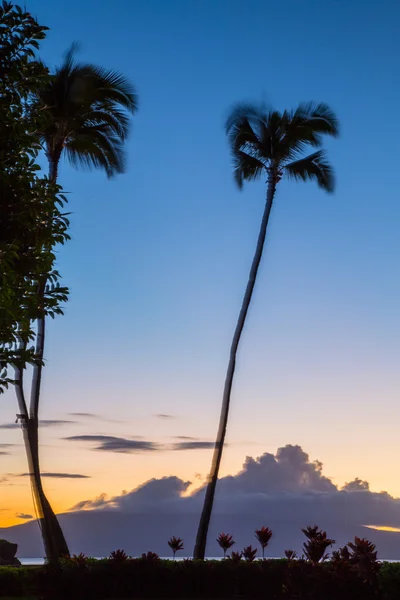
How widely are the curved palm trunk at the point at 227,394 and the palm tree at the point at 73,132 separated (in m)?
4.88

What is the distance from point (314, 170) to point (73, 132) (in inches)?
380

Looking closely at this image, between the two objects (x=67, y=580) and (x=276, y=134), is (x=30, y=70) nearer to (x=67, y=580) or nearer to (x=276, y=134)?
(x=67, y=580)

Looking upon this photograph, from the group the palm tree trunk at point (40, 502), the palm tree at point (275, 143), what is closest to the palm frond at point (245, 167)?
the palm tree at point (275, 143)

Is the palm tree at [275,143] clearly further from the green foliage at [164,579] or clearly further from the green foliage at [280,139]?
the green foliage at [164,579]

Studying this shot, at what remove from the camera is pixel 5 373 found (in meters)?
12.4

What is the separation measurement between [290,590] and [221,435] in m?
10.9

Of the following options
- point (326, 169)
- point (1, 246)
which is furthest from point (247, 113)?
point (1, 246)

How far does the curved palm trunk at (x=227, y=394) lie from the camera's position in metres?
26.3

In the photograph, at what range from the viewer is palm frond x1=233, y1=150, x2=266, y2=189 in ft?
100

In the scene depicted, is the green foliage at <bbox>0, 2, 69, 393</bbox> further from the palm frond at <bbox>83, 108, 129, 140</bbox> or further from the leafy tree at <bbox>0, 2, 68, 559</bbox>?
the palm frond at <bbox>83, 108, 129, 140</bbox>

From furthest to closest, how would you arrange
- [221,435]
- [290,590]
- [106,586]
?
[221,435]
[106,586]
[290,590]

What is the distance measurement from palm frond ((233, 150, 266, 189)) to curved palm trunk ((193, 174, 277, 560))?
0.70 metres

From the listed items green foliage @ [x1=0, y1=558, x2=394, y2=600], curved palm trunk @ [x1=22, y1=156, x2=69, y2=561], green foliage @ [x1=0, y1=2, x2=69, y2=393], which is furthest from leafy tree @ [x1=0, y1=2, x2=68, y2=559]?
curved palm trunk @ [x1=22, y1=156, x2=69, y2=561]

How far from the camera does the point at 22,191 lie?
1290 centimetres
